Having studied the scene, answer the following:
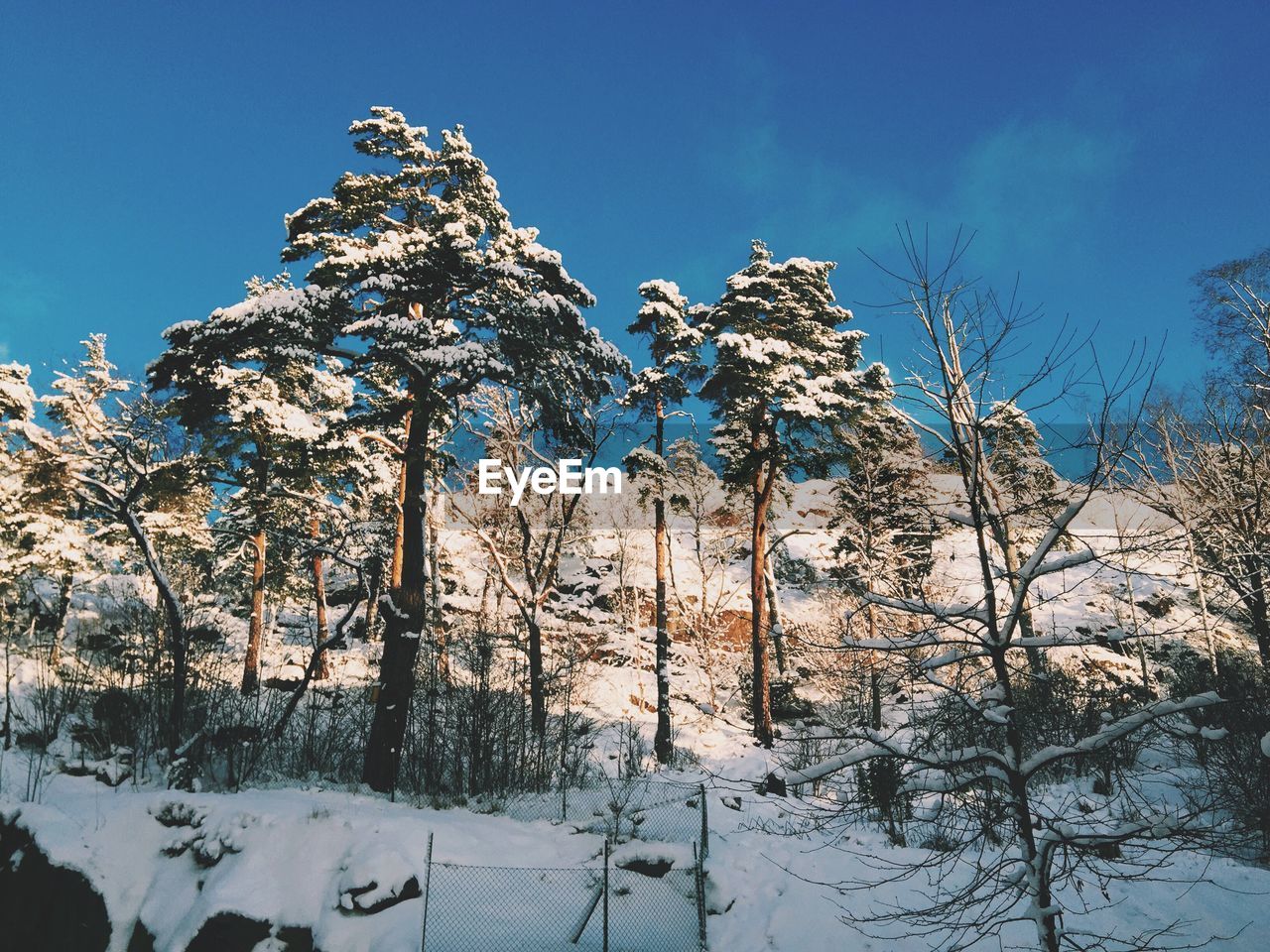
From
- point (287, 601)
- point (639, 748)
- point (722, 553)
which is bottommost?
point (639, 748)

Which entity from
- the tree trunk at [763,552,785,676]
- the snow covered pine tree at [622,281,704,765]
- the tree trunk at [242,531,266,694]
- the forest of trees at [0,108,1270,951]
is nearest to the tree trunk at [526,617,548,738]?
the forest of trees at [0,108,1270,951]

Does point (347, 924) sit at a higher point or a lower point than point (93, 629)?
lower

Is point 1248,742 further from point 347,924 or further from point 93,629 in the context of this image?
point 93,629

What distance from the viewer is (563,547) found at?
68.1 ft

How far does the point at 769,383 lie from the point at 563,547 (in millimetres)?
8778

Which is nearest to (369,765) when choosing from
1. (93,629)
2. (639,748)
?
(639,748)

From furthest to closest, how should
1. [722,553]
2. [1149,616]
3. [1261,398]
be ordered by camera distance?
[1149,616]
[722,553]
[1261,398]

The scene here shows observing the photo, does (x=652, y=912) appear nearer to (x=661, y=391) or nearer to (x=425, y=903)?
(x=425, y=903)

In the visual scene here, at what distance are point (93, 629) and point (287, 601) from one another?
22.9ft

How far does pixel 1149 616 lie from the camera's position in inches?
1139

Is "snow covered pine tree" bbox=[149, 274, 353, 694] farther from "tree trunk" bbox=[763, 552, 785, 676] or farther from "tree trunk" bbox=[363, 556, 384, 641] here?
"tree trunk" bbox=[763, 552, 785, 676]

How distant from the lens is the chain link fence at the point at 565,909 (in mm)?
8586

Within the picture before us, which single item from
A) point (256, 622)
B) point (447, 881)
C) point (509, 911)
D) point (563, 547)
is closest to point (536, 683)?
point (563, 547)

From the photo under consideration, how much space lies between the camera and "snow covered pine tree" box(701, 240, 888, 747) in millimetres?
17297
